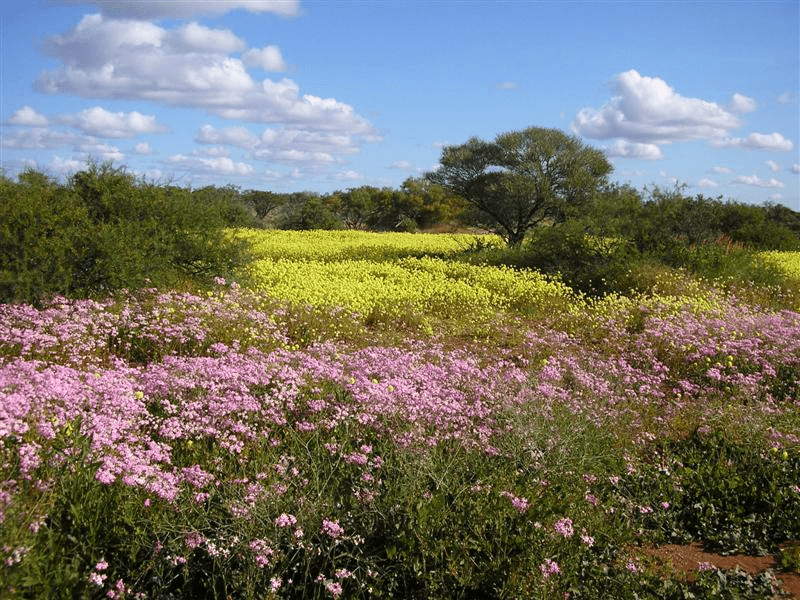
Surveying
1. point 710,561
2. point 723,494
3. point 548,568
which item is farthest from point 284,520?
point 723,494

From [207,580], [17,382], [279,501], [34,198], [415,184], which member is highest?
[415,184]

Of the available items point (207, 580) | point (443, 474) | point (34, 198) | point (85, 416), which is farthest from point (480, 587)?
point (34, 198)

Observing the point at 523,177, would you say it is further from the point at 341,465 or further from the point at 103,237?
the point at 341,465

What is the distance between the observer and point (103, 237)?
409 inches

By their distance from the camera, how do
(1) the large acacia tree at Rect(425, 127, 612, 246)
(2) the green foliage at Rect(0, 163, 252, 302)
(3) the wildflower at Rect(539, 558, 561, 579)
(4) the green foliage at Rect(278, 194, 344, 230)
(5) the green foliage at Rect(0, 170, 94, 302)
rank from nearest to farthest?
(3) the wildflower at Rect(539, 558, 561, 579)
(5) the green foliage at Rect(0, 170, 94, 302)
(2) the green foliage at Rect(0, 163, 252, 302)
(1) the large acacia tree at Rect(425, 127, 612, 246)
(4) the green foliage at Rect(278, 194, 344, 230)

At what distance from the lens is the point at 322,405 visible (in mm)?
5750

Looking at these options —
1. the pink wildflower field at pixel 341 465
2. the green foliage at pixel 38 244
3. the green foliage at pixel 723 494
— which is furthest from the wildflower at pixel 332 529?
the green foliage at pixel 38 244

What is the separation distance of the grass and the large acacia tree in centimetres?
1594

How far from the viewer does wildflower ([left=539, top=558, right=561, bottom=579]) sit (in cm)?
378

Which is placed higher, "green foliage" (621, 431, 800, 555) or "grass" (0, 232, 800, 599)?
"grass" (0, 232, 800, 599)

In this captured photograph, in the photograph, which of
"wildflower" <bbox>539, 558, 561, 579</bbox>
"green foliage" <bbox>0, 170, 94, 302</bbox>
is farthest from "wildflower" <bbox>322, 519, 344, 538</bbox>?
"green foliage" <bbox>0, 170, 94, 302</bbox>

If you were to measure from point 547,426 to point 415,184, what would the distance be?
148 ft

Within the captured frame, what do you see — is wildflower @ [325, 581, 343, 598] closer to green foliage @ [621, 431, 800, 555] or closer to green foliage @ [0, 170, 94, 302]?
green foliage @ [621, 431, 800, 555]

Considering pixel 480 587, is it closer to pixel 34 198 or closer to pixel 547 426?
pixel 547 426
